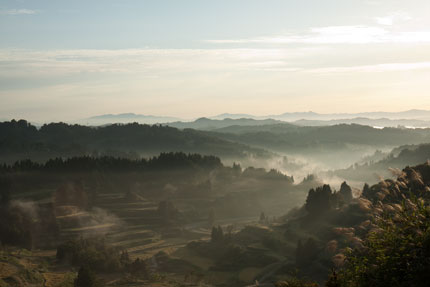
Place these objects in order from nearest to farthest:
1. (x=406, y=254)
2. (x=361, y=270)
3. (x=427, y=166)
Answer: (x=406, y=254)
(x=361, y=270)
(x=427, y=166)

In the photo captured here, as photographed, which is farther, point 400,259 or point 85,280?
point 85,280

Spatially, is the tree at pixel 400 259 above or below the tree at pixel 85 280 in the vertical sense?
above

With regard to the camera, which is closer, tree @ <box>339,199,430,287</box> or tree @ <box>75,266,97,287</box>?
tree @ <box>339,199,430,287</box>

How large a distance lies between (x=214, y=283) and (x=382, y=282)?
13089 centimetres

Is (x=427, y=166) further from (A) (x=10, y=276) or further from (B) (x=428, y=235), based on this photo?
(A) (x=10, y=276)

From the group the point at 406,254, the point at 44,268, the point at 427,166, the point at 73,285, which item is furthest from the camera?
the point at 44,268

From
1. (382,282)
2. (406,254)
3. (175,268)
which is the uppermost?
(406,254)

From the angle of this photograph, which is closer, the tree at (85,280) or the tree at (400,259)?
the tree at (400,259)

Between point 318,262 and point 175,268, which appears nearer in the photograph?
point 318,262

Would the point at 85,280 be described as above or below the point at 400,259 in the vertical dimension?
below

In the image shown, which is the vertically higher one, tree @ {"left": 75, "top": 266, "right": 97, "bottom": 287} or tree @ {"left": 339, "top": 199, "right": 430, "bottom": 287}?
tree @ {"left": 339, "top": 199, "right": 430, "bottom": 287}

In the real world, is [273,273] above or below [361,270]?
below

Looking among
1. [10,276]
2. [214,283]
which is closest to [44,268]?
[10,276]

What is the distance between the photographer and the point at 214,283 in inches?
6826
